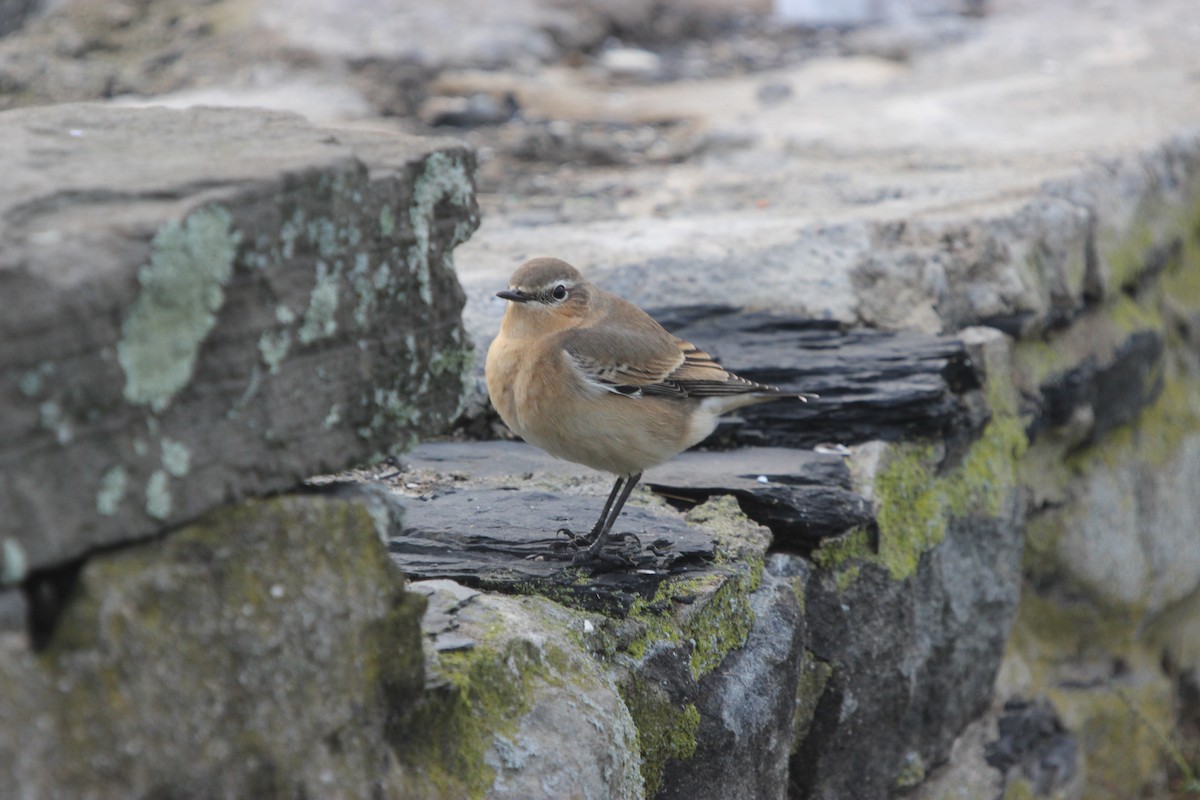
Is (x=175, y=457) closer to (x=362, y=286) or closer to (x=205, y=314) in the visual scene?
(x=205, y=314)

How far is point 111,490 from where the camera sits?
2162 mm

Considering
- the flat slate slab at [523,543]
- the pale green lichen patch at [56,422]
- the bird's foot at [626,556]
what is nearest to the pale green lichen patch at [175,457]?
the pale green lichen patch at [56,422]

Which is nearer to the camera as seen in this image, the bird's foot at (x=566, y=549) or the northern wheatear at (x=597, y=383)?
the bird's foot at (x=566, y=549)

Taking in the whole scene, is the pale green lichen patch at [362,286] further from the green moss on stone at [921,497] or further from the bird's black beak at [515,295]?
the green moss on stone at [921,497]

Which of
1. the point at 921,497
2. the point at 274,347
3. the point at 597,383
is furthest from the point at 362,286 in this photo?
the point at 921,497

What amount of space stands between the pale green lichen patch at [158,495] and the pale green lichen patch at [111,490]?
0.05 meters

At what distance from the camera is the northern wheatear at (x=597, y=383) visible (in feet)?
14.2

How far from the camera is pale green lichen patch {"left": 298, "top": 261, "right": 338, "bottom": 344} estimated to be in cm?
251

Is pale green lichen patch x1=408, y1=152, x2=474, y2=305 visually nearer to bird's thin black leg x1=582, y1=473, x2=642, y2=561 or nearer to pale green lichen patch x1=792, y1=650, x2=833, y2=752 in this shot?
bird's thin black leg x1=582, y1=473, x2=642, y2=561

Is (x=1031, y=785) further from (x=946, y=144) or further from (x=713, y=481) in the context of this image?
(x=946, y=144)

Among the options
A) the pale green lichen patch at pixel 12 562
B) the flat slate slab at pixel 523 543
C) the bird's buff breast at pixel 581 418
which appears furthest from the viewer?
the bird's buff breast at pixel 581 418

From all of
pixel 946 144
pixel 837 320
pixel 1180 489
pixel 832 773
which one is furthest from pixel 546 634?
pixel 946 144

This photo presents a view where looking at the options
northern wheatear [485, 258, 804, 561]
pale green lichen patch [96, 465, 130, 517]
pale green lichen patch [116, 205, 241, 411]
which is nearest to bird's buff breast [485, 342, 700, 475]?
northern wheatear [485, 258, 804, 561]

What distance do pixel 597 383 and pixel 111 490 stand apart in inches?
96.0
